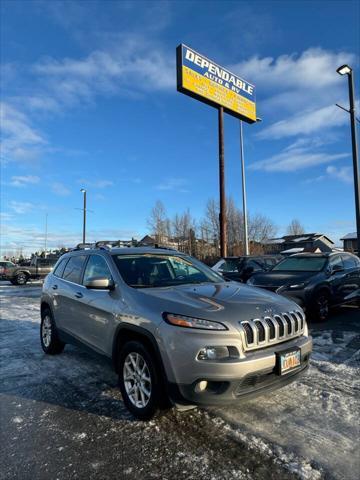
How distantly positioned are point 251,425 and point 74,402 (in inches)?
76.8

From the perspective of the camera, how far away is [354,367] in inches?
193

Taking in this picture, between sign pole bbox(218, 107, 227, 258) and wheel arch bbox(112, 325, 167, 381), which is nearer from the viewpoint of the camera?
wheel arch bbox(112, 325, 167, 381)

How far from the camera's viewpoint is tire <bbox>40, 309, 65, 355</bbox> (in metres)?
5.89

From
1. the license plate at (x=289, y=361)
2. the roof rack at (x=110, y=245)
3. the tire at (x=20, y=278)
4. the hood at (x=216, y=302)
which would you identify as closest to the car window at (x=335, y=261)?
the roof rack at (x=110, y=245)

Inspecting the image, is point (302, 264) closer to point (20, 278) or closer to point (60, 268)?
point (60, 268)

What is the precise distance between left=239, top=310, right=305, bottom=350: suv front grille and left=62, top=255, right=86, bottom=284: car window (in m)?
2.86

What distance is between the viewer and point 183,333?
322cm

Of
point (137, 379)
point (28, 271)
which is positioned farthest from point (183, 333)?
point (28, 271)

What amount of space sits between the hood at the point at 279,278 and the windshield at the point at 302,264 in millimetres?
372

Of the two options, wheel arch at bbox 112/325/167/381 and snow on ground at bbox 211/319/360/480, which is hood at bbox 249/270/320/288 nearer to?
snow on ground at bbox 211/319/360/480

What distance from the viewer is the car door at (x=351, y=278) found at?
9.02 metres

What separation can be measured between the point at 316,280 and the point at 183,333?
19.0 feet

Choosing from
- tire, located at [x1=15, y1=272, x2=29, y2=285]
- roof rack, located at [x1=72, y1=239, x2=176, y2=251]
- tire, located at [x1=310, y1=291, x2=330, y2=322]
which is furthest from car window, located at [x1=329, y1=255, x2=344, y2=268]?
tire, located at [x1=15, y1=272, x2=29, y2=285]

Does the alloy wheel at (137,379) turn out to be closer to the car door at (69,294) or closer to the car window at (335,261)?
the car door at (69,294)
